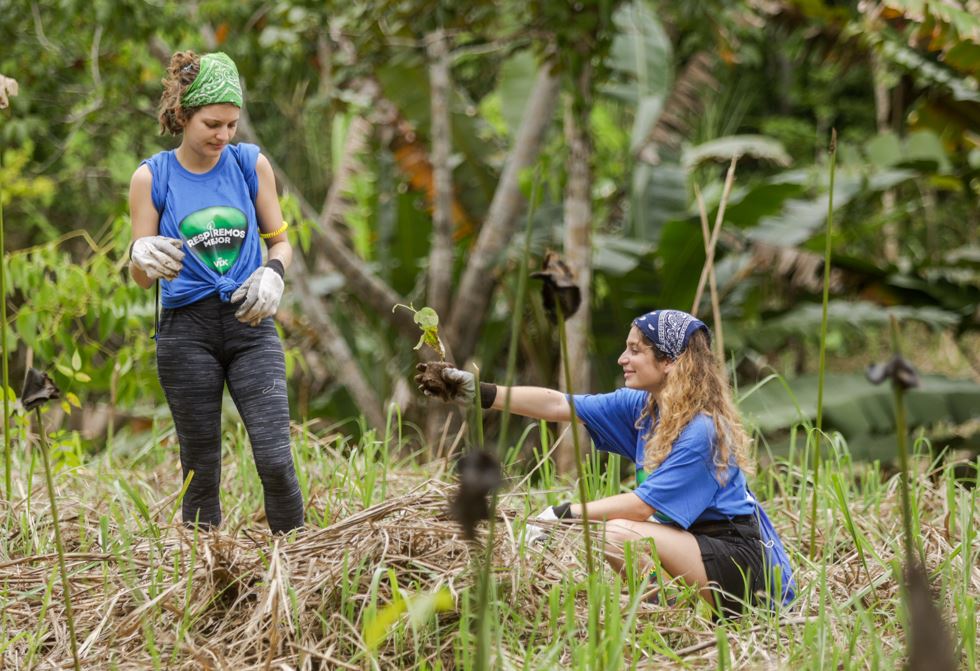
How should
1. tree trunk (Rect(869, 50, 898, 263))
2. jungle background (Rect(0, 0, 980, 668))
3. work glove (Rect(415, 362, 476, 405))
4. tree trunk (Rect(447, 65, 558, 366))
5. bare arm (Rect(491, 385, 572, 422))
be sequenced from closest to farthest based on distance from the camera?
work glove (Rect(415, 362, 476, 405)), bare arm (Rect(491, 385, 572, 422)), jungle background (Rect(0, 0, 980, 668)), tree trunk (Rect(447, 65, 558, 366)), tree trunk (Rect(869, 50, 898, 263))

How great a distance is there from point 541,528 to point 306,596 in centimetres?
65

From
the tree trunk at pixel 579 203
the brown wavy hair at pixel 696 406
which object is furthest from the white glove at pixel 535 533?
the tree trunk at pixel 579 203

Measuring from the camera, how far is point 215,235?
3.14 m

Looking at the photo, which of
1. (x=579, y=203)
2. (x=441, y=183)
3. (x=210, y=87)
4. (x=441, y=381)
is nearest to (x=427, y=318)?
(x=441, y=381)

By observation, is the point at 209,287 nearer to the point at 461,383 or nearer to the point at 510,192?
the point at 461,383

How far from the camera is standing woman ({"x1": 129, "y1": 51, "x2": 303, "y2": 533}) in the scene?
308 cm

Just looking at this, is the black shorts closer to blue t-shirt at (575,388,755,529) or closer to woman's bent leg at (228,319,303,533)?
blue t-shirt at (575,388,755,529)

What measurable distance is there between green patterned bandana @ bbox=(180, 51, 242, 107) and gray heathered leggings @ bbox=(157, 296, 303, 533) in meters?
0.54

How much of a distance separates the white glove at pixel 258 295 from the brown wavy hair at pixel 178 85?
1.57 ft

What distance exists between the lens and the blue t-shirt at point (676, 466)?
302cm

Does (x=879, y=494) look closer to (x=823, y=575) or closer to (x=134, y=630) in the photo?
(x=823, y=575)

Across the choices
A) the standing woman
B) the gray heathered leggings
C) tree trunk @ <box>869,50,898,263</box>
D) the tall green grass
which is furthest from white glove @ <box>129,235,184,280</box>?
tree trunk @ <box>869,50,898,263</box>

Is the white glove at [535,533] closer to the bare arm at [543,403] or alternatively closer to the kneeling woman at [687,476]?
the kneeling woman at [687,476]

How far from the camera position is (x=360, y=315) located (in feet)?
35.9
